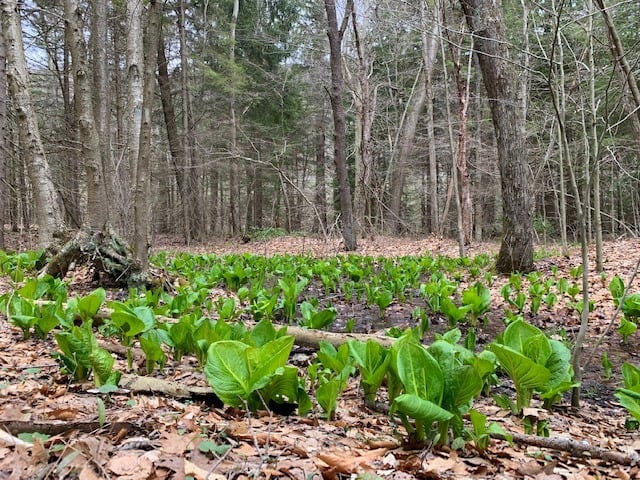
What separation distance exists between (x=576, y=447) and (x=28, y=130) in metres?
8.87

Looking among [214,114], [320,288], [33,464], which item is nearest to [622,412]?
[33,464]

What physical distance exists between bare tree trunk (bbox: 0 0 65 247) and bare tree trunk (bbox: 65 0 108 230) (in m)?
1.87

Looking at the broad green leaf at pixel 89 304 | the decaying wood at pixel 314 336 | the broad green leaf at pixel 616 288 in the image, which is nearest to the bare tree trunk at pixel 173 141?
the broad green leaf at pixel 89 304

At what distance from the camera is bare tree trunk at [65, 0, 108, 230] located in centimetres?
624

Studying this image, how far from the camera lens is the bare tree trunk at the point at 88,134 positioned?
6.24 metres

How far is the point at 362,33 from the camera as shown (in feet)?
59.1

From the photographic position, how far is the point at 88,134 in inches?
251

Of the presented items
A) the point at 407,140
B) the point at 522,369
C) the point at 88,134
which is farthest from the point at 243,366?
the point at 407,140

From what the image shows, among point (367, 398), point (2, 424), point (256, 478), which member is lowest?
point (367, 398)

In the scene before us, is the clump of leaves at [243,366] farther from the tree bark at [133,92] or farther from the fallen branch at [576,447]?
the tree bark at [133,92]

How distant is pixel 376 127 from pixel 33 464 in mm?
22931

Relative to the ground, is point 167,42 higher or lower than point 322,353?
higher

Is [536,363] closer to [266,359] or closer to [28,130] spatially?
[266,359]

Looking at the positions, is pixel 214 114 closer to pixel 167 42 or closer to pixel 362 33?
pixel 167 42
